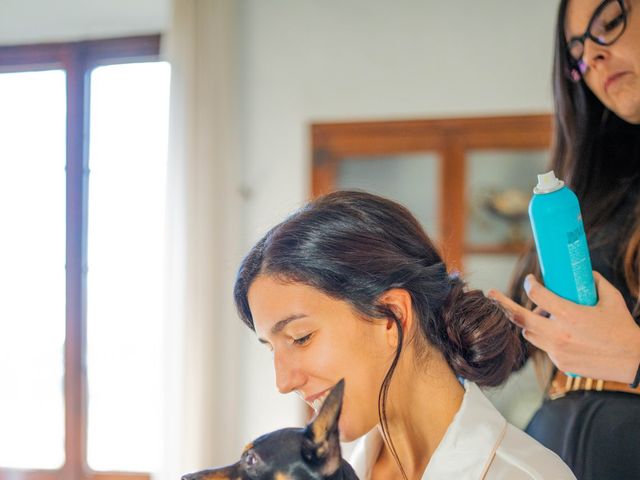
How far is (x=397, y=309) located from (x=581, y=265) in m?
0.23

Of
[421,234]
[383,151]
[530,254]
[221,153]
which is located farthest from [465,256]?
[421,234]

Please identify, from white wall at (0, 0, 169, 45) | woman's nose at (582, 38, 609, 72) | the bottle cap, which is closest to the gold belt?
the bottle cap

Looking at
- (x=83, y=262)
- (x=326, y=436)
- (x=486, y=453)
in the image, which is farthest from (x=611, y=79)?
(x=83, y=262)

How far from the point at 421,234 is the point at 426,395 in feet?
0.64

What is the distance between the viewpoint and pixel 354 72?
3.42 meters

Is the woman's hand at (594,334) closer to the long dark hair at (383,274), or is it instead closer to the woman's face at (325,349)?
the long dark hair at (383,274)

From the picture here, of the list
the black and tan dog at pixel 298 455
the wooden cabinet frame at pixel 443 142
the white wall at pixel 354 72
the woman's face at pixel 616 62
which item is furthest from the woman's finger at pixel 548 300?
the white wall at pixel 354 72

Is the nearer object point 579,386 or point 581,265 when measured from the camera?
point 581,265

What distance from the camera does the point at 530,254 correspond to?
3.85 feet

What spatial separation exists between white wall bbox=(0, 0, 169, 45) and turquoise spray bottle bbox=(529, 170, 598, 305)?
2.88 m

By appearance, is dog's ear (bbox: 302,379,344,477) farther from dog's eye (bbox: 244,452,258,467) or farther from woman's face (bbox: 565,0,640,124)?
woman's face (bbox: 565,0,640,124)

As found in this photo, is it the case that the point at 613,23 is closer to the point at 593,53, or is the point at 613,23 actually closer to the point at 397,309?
the point at 593,53

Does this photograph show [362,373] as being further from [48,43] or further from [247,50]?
[48,43]

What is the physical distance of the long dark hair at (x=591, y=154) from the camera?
1.13m
